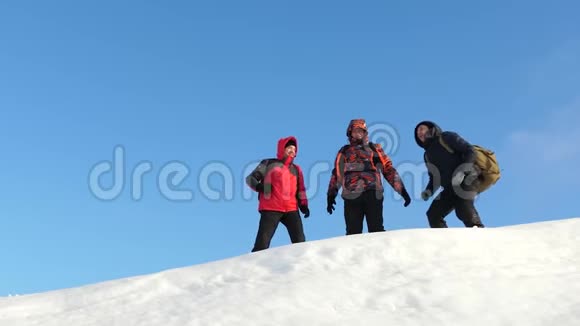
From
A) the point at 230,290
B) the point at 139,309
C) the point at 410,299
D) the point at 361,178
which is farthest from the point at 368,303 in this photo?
the point at 361,178

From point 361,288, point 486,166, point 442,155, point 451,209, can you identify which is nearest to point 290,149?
point 442,155

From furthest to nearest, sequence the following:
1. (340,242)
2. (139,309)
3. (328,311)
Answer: (340,242) < (139,309) < (328,311)

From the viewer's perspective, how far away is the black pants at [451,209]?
287 inches

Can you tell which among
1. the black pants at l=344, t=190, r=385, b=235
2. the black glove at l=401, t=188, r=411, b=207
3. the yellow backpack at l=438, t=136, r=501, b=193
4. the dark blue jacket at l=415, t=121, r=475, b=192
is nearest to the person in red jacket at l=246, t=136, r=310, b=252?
the black pants at l=344, t=190, r=385, b=235

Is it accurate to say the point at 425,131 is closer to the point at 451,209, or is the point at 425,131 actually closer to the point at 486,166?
the point at 486,166

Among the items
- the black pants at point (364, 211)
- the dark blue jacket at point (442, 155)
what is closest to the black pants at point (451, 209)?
the dark blue jacket at point (442, 155)

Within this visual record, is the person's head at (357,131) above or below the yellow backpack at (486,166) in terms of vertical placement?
above

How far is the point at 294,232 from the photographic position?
7805 mm

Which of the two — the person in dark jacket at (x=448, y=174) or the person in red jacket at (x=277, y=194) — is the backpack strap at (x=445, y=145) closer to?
the person in dark jacket at (x=448, y=174)

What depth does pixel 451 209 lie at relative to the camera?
24.6ft

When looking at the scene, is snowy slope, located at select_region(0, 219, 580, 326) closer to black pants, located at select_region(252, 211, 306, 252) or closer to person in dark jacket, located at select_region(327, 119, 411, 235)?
person in dark jacket, located at select_region(327, 119, 411, 235)

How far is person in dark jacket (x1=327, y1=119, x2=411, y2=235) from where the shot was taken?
752 cm

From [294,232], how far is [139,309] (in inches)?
141

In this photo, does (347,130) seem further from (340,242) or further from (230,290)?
(230,290)
